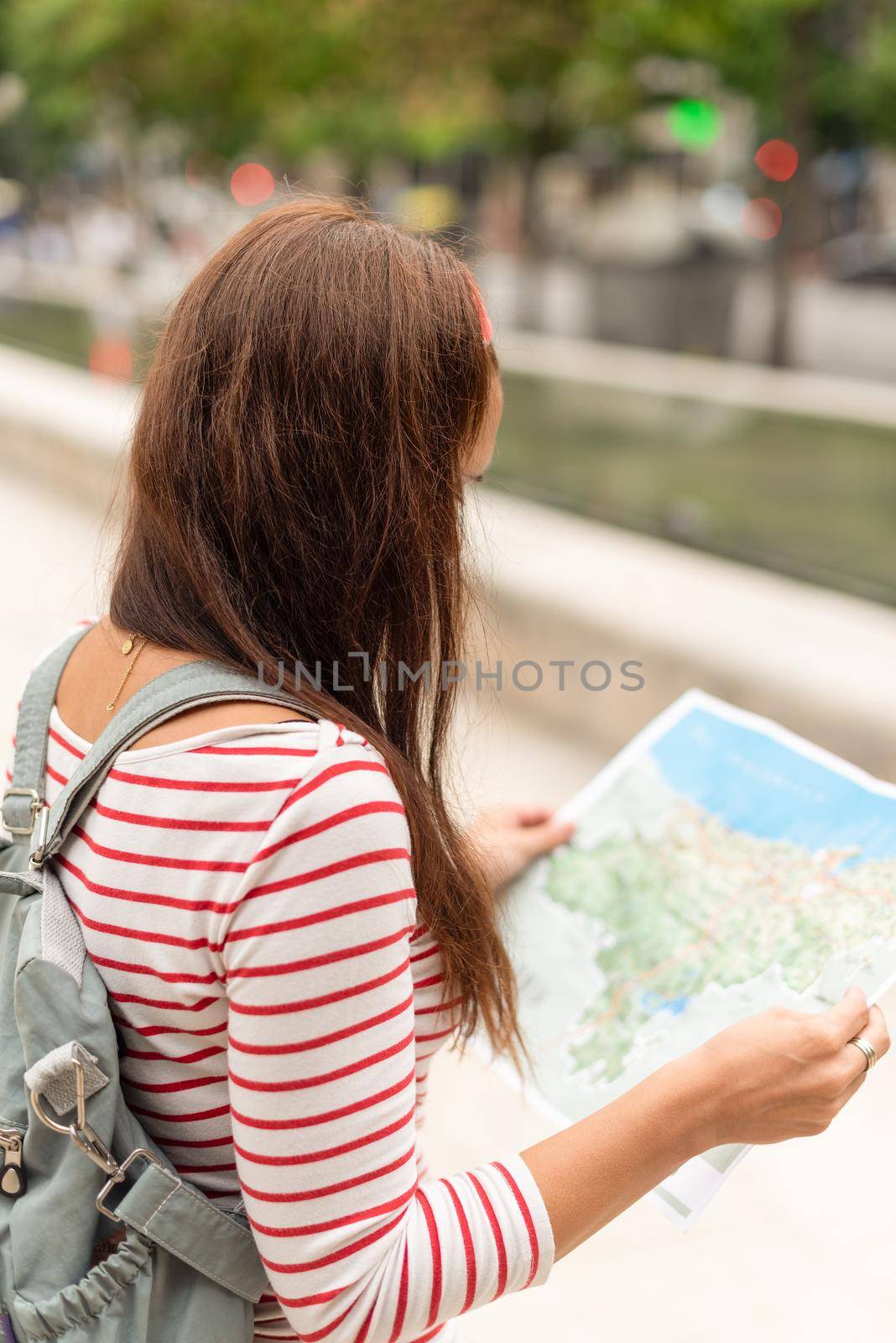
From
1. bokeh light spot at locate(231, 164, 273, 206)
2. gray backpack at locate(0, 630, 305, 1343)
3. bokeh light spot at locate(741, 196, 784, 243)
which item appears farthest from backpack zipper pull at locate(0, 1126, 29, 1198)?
bokeh light spot at locate(231, 164, 273, 206)

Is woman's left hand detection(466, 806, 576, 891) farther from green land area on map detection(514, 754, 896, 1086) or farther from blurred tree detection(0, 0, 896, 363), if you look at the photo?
blurred tree detection(0, 0, 896, 363)

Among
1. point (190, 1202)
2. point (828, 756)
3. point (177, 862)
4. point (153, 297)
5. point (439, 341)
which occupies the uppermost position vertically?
point (439, 341)

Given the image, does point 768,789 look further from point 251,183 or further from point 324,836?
point 251,183

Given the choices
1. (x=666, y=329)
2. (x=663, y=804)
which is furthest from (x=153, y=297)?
(x=663, y=804)

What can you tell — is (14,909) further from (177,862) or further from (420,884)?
(420,884)

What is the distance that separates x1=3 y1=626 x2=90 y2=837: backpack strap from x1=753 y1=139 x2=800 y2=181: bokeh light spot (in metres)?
13.8

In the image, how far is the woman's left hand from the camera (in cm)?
170

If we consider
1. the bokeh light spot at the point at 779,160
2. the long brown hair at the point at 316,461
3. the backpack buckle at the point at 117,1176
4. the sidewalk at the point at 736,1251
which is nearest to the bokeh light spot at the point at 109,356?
the sidewalk at the point at 736,1251

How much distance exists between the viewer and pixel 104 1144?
1.01 meters

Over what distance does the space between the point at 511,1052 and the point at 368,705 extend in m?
0.48

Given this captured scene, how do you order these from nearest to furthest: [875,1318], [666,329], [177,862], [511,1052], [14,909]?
[177,862] → [14,909] → [511,1052] → [875,1318] → [666,329]

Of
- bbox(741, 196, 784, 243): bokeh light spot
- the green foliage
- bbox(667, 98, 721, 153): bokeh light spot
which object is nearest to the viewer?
the green foliage

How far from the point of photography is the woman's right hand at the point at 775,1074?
3.75 feet

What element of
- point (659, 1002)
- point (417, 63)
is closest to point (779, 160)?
point (417, 63)
